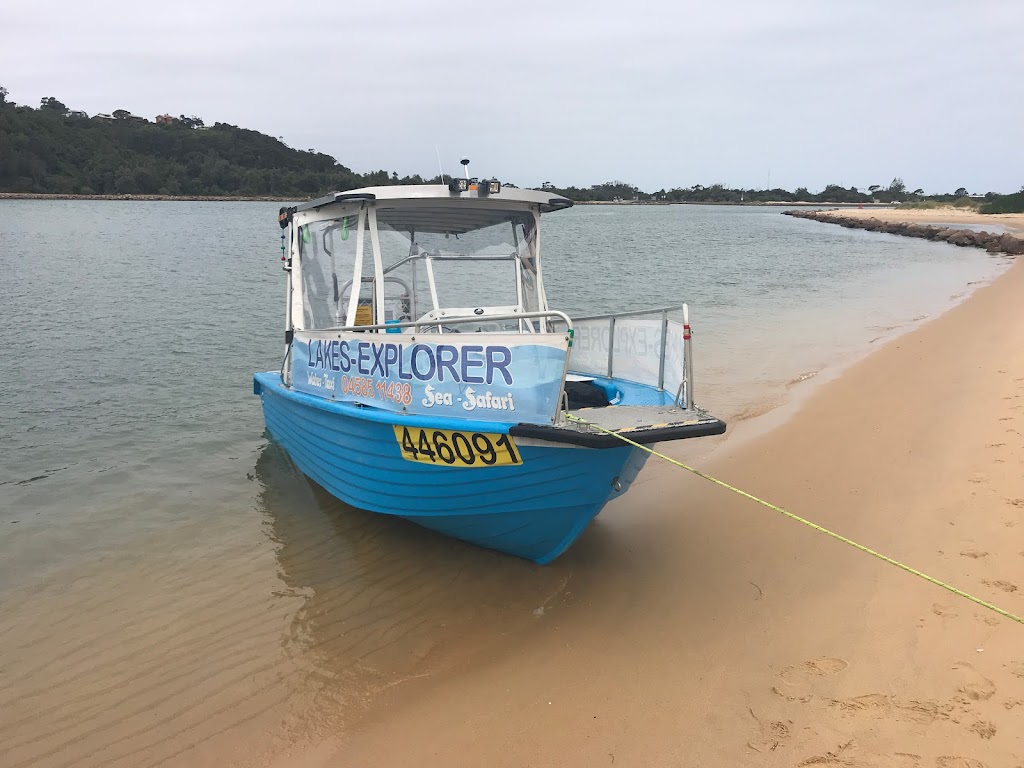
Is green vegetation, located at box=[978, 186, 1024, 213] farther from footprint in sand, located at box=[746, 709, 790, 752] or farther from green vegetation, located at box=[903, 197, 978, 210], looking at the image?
footprint in sand, located at box=[746, 709, 790, 752]

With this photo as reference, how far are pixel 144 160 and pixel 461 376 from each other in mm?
110597

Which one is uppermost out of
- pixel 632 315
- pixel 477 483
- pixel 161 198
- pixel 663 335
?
pixel 161 198

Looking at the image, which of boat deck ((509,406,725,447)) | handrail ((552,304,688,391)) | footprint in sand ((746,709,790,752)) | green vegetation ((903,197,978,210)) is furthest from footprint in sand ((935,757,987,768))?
green vegetation ((903,197,978,210))

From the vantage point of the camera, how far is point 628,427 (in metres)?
4.62

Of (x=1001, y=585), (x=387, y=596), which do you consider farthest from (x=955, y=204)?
(x=387, y=596)

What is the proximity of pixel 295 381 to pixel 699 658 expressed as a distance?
4315 mm

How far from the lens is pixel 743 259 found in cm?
Result: 3638

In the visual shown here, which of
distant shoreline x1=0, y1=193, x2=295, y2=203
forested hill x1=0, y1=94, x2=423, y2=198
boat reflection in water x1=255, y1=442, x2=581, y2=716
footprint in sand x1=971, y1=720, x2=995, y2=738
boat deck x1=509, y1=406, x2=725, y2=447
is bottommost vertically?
boat reflection in water x1=255, y1=442, x2=581, y2=716

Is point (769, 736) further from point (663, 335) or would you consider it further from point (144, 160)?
point (144, 160)

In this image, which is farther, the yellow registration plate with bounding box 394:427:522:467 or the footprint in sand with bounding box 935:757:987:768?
the yellow registration plate with bounding box 394:427:522:467

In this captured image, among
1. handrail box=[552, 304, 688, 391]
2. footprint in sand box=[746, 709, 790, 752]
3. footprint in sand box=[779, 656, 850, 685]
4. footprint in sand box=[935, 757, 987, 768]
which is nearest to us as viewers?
footprint in sand box=[935, 757, 987, 768]

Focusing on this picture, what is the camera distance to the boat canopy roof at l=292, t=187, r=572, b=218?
5.84 m

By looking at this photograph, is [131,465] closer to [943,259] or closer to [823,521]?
[823,521]

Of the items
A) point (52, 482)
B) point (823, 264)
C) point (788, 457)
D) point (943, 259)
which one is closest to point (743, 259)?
point (823, 264)
